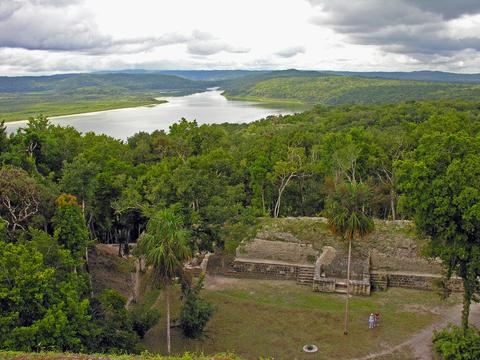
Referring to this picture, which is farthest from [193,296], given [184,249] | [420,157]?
[420,157]

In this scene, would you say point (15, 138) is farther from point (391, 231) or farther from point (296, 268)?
point (391, 231)

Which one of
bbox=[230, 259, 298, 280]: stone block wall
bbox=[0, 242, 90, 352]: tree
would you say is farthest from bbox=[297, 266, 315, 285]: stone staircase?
bbox=[0, 242, 90, 352]: tree

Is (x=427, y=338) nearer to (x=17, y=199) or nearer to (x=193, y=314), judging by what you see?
(x=193, y=314)

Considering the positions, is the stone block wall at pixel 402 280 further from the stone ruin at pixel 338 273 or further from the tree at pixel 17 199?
the tree at pixel 17 199

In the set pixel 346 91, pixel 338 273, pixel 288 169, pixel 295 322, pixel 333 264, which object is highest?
pixel 346 91

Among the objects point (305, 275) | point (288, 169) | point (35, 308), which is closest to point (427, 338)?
point (305, 275)

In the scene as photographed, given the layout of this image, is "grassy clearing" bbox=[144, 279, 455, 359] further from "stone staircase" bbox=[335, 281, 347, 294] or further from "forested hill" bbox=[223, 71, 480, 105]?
"forested hill" bbox=[223, 71, 480, 105]

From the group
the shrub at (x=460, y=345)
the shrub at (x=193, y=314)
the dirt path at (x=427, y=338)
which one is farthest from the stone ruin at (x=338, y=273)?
the shrub at (x=193, y=314)
